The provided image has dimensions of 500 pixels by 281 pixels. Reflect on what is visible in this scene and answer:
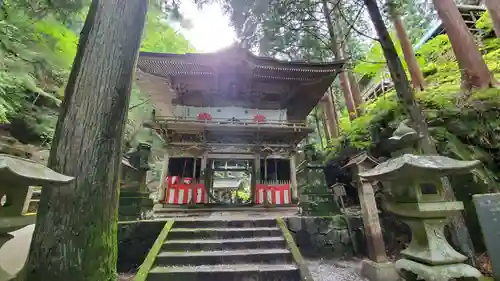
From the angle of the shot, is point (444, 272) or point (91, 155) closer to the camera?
point (444, 272)

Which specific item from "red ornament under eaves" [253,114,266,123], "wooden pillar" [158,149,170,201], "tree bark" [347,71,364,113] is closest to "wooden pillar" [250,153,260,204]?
"red ornament under eaves" [253,114,266,123]

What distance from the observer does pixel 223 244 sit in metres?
4.76

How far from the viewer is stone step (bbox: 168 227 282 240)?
16.6 ft

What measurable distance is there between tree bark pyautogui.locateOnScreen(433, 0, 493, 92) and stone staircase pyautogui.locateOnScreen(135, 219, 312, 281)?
6130 millimetres

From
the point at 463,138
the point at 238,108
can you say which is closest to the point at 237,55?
the point at 238,108

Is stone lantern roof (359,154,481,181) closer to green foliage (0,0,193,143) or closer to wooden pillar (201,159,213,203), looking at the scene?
green foliage (0,0,193,143)

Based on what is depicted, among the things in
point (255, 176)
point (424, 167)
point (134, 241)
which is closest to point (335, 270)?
point (424, 167)

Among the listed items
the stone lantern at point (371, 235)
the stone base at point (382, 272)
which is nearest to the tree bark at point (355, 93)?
the stone lantern at point (371, 235)

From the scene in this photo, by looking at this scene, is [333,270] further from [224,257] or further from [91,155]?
[91,155]

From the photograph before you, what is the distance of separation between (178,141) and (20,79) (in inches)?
212

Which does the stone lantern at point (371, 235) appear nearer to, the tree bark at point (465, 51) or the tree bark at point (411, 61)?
the tree bark at point (465, 51)

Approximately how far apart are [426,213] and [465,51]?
5.82 meters

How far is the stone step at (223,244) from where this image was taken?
465 cm

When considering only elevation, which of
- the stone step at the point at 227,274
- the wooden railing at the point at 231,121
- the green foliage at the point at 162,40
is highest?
the green foliage at the point at 162,40
